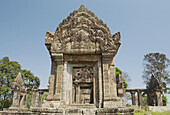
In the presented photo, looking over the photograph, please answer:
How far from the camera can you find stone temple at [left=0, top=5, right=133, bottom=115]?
5.52m

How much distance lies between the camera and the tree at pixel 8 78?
27.9 m

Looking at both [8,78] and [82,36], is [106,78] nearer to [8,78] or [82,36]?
[82,36]

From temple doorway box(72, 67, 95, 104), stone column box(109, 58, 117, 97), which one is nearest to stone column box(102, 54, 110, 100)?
stone column box(109, 58, 117, 97)

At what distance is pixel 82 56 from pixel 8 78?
28.8 metres

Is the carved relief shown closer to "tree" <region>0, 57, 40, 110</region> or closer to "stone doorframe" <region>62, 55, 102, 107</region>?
"stone doorframe" <region>62, 55, 102, 107</region>

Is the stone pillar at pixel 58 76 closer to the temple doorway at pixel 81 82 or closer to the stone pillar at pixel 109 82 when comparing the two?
the stone pillar at pixel 109 82

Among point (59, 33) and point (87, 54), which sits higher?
point (59, 33)

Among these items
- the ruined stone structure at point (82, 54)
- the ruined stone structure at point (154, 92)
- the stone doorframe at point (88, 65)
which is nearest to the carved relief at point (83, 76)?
the ruined stone structure at point (154, 92)

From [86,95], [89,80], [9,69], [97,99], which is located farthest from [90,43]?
[9,69]

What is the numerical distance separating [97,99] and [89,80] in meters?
10.4

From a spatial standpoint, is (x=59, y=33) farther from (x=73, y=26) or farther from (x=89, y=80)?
(x=89, y=80)

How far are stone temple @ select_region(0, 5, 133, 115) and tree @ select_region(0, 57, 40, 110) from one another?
26.3 m

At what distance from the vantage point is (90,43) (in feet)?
20.0

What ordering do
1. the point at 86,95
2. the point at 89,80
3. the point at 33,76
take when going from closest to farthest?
the point at 89,80
the point at 86,95
the point at 33,76
